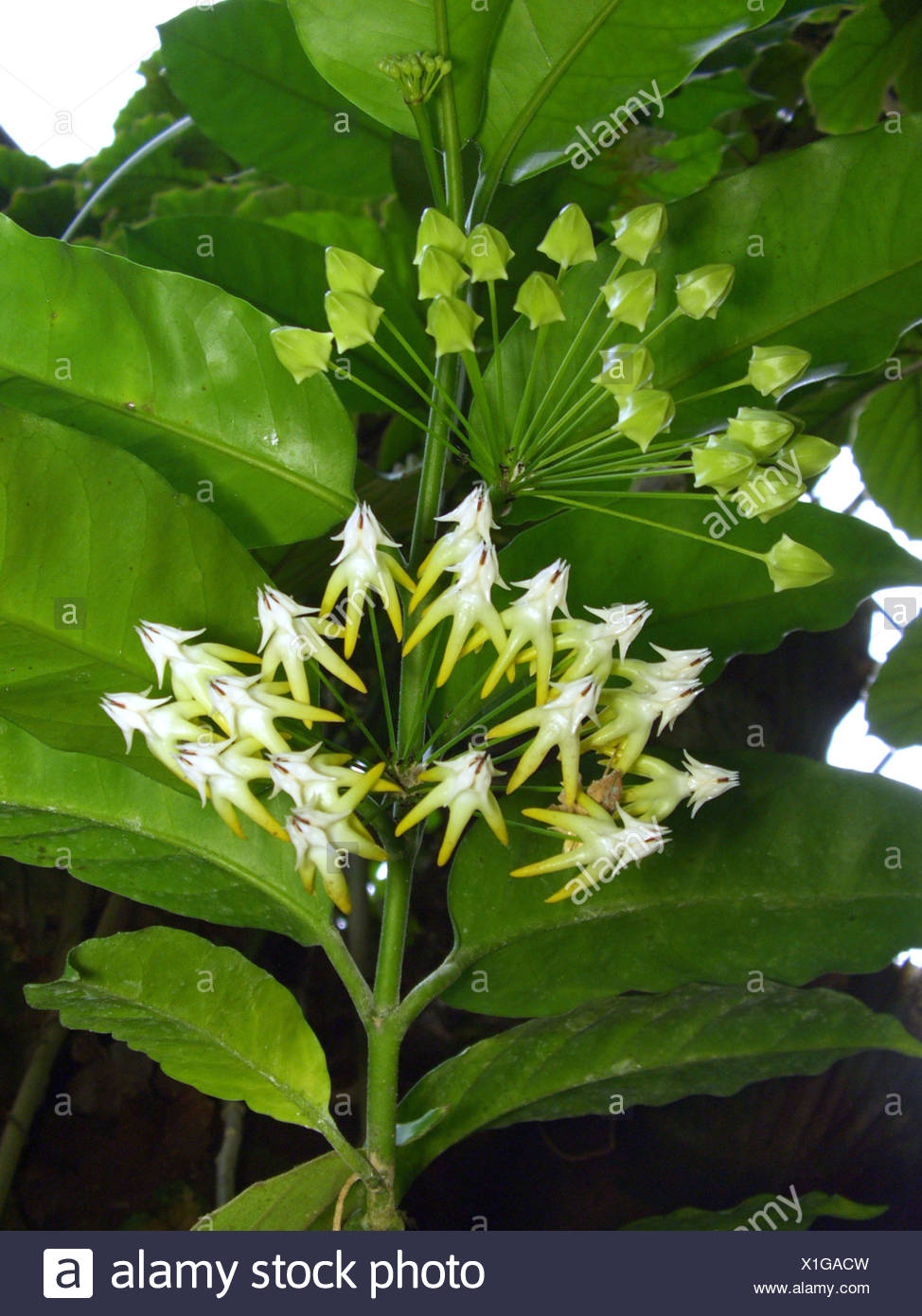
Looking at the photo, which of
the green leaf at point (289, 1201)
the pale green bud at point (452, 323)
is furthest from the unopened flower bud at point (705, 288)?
the green leaf at point (289, 1201)

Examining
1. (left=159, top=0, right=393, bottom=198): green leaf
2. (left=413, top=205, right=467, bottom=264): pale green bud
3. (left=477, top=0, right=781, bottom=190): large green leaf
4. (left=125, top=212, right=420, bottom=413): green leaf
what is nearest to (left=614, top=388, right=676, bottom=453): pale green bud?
(left=413, top=205, right=467, bottom=264): pale green bud

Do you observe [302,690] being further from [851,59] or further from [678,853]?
[851,59]

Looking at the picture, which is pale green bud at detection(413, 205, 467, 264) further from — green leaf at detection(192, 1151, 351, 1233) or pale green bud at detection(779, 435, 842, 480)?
green leaf at detection(192, 1151, 351, 1233)

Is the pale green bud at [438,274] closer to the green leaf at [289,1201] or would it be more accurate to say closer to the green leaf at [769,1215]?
the green leaf at [289,1201]

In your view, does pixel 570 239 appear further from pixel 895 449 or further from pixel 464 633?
pixel 895 449
